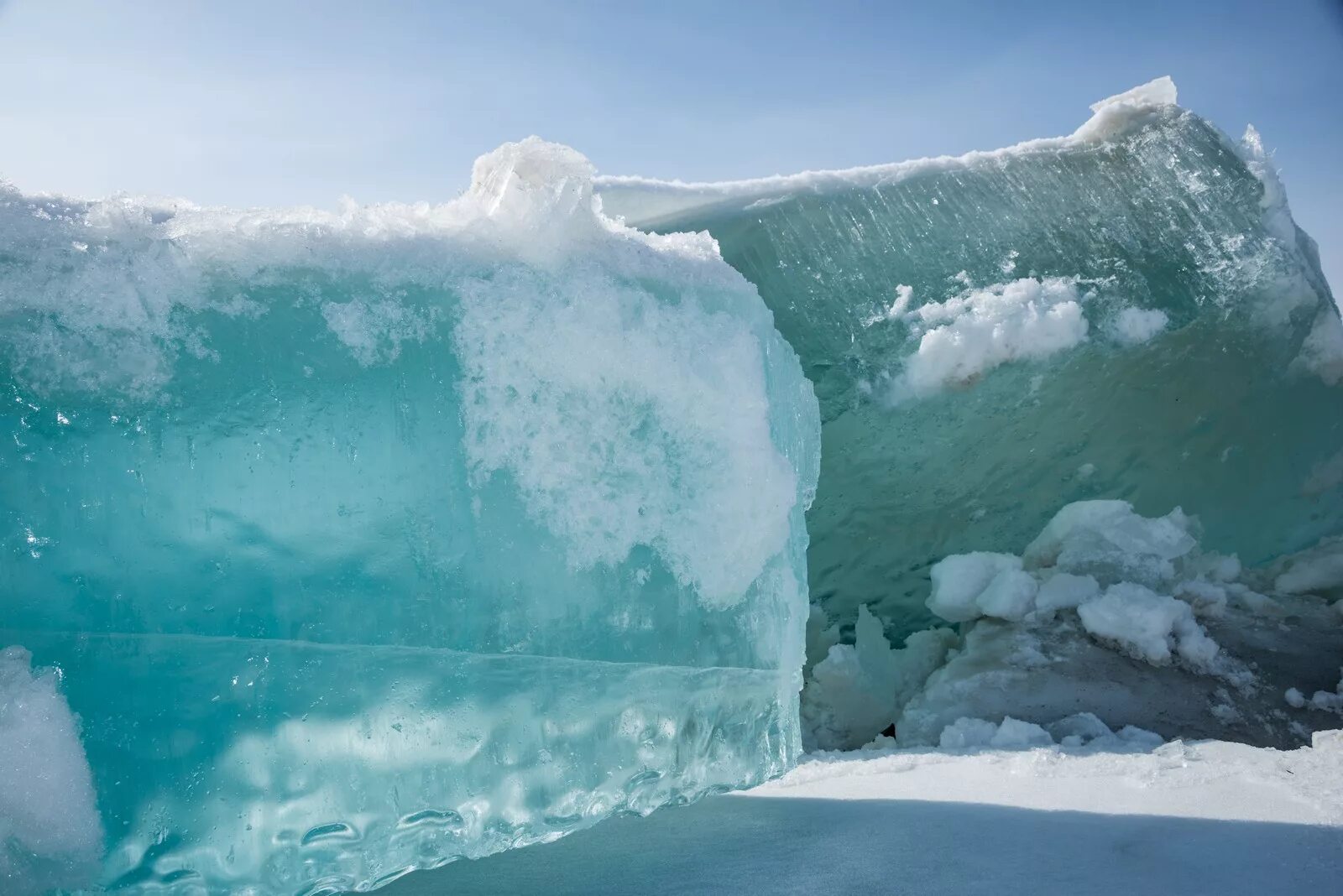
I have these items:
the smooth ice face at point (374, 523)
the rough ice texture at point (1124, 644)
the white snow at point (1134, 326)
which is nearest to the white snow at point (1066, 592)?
the rough ice texture at point (1124, 644)

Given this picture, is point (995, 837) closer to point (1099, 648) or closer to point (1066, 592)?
point (1099, 648)

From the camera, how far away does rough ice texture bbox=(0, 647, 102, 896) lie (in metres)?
1.30

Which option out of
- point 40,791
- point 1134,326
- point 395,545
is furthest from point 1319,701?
point 40,791

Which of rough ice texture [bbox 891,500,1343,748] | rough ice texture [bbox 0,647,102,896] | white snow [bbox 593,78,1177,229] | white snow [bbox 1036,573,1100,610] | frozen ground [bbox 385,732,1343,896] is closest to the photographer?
rough ice texture [bbox 0,647,102,896]

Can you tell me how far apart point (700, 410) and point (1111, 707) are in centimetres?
178

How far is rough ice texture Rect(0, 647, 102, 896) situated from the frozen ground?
542 millimetres

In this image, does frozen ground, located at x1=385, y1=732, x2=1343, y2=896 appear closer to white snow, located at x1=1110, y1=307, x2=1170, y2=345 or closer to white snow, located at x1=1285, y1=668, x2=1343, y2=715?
white snow, located at x1=1285, y1=668, x2=1343, y2=715

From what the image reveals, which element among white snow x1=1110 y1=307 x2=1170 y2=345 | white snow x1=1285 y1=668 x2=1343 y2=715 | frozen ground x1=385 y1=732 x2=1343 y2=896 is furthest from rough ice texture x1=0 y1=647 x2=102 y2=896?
white snow x1=1110 y1=307 x2=1170 y2=345

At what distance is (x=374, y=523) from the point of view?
1.57 meters

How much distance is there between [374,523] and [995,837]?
3.72ft

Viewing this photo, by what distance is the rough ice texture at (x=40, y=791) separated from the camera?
4.26 feet

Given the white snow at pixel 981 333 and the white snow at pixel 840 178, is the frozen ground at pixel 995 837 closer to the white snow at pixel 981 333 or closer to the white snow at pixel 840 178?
the white snow at pixel 981 333

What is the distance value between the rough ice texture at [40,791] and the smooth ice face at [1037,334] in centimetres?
257

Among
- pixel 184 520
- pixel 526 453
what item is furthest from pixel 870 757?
pixel 184 520
